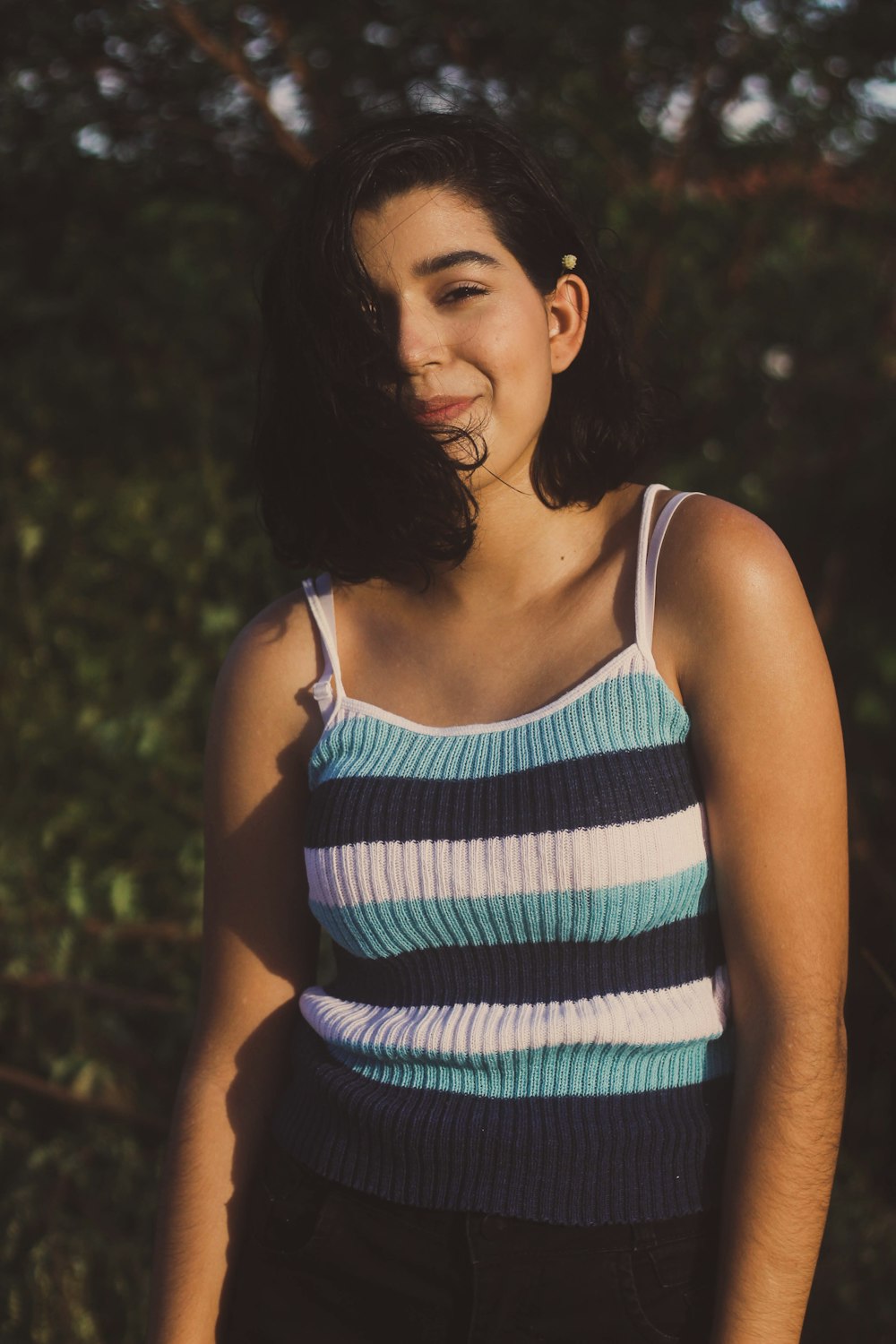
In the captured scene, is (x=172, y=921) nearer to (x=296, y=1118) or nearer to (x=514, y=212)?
(x=296, y=1118)

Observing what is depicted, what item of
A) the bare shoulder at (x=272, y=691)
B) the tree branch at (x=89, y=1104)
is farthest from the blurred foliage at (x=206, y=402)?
the bare shoulder at (x=272, y=691)

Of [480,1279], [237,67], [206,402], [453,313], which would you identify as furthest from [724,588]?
[206,402]

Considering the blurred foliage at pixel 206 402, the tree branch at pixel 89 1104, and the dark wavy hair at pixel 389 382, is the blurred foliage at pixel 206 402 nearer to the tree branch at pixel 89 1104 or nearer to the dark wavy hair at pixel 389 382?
the tree branch at pixel 89 1104

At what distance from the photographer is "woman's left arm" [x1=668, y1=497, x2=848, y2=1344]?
4.42 ft

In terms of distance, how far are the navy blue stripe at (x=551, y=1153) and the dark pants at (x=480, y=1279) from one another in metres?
0.02

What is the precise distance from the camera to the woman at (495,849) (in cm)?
137

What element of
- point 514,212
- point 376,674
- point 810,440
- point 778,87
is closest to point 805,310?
point 810,440

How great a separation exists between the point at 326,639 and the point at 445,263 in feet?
1.65

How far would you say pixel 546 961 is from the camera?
143cm

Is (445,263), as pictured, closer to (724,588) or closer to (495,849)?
(724,588)

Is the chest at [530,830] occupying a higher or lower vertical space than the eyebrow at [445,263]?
A: lower

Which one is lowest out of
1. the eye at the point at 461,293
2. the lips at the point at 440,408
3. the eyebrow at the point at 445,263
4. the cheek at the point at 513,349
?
the lips at the point at 440,408

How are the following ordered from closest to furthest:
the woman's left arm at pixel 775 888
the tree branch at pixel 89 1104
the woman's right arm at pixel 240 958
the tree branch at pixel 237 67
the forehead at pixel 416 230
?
the woman's left arm at pixel 775 888, the forehead at pixel 416 230, the woman's right arm at pixel 240 958, the tree branch at pixel 237 67, the tree branch at pixel 89 1104

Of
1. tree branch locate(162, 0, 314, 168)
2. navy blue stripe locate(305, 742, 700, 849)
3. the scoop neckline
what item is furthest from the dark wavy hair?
tree branch locate(162, 0, 314, 168)
